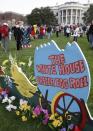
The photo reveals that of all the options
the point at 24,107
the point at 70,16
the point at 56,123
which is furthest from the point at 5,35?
the point at 70,16

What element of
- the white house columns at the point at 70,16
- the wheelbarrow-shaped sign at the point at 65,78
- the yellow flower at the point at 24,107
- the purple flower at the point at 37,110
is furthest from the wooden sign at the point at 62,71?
the white house columns at the point at 70,16

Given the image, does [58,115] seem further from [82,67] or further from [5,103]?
[5,103]

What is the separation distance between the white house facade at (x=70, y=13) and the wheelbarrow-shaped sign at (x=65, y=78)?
472 feet

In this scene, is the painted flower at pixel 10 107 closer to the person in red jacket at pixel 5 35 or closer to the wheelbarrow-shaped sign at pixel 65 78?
the wheelbarrow-shaped sign at pixel 65 78

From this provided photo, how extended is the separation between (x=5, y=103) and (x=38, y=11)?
86.5m

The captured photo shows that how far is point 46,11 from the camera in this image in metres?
95.5

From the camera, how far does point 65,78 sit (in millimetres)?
5594

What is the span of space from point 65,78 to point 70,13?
146640 millimetres

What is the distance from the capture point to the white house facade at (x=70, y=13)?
151 meters

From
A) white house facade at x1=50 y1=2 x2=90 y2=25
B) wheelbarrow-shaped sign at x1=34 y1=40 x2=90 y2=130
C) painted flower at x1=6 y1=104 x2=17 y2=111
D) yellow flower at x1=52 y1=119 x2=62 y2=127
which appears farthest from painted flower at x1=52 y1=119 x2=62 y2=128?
white house facade at x1=50 y1=2 x2=90 y2=25

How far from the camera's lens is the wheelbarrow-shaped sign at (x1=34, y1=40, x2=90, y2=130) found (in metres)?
5.27

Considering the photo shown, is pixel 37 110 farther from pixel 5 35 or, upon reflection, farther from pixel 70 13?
pixel 70 13

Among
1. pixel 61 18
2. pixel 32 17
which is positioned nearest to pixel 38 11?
pixel 32 17

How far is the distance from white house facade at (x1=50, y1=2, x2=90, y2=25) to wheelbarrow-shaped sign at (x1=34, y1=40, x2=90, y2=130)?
144m
